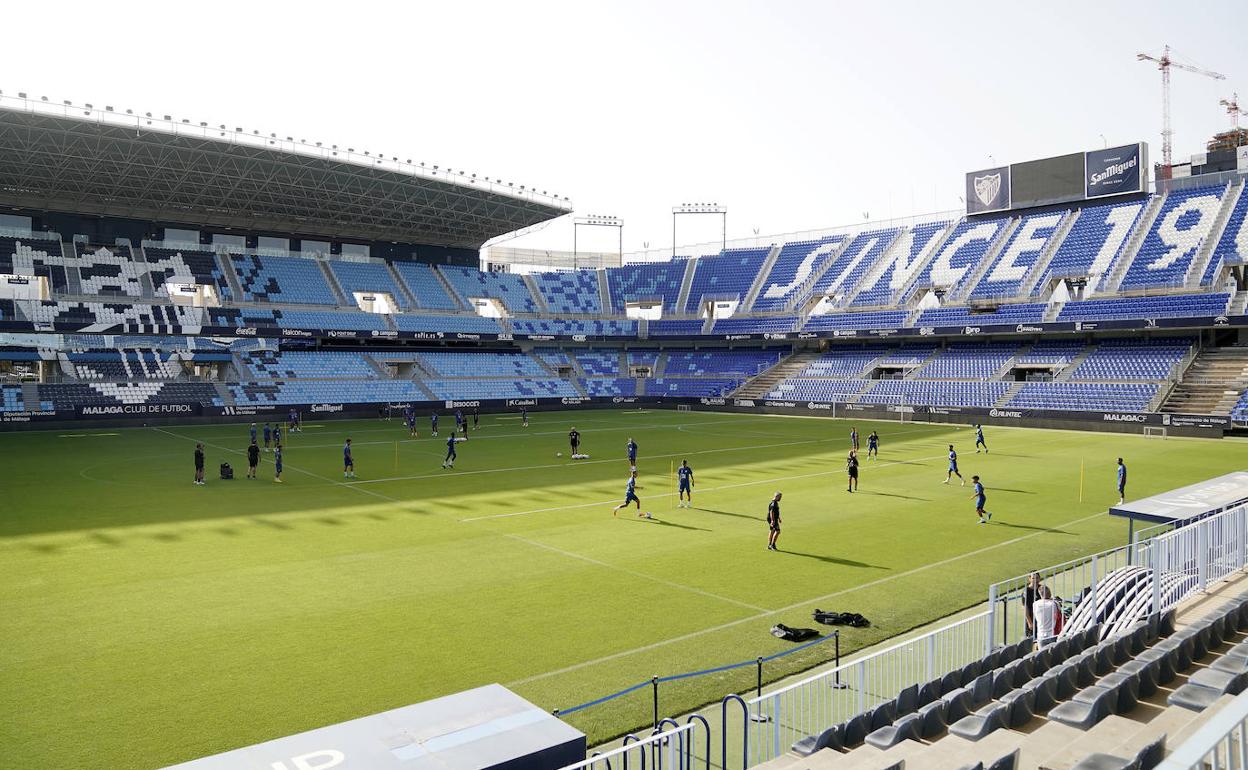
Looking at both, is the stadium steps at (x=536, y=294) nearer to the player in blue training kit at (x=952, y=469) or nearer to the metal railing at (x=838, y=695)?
the player in blue training kit at (x=952, y=469)

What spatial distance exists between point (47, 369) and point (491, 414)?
3042cm

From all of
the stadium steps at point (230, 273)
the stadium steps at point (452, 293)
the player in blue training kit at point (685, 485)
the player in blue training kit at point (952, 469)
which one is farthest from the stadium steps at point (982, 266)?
the stadium steps at point (230, 273)

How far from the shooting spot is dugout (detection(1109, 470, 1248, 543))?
13.6 meters

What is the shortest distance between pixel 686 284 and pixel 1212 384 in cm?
4598

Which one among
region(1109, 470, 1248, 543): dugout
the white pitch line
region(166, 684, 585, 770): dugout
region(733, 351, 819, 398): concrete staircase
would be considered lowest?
the white pitch line

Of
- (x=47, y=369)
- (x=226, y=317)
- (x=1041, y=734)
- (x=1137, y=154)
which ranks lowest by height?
(x=1041, y=734)

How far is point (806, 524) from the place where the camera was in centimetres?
2177

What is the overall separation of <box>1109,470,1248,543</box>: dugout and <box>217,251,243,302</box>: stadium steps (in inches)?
2501

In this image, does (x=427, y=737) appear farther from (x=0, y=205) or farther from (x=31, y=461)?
(x=0, y=205)

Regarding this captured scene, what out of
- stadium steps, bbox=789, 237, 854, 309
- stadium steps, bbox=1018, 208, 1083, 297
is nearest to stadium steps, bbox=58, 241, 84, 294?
stadium steps, bbox=789, 237, 854, 309

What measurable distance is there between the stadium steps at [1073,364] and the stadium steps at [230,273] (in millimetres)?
60514

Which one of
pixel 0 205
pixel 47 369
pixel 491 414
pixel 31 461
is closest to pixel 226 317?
pixel 47 369

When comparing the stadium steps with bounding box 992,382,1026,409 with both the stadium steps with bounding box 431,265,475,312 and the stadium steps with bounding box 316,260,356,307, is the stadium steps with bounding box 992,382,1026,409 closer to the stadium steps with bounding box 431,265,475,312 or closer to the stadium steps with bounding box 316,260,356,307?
the stadium steps with bounding box 431,265,475,312

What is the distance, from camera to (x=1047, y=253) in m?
→ 61.2
